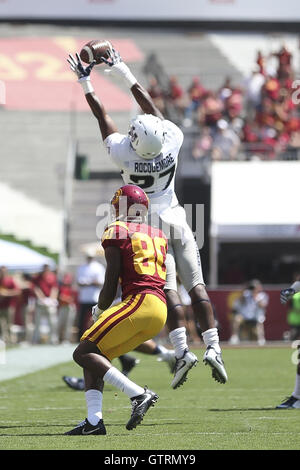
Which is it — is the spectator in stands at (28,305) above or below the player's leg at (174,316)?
below

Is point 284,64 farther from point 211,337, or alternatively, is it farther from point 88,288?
point 211,337

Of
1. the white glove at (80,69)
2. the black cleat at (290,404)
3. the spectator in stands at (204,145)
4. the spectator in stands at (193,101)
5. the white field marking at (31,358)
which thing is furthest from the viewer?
the spectator in stands at (193,101)

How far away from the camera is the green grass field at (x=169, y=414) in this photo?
577 cm

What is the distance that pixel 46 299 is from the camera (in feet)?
62.0

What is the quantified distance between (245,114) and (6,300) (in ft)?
21.9

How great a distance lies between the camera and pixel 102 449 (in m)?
5.43

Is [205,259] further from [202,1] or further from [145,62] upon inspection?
[202,1]

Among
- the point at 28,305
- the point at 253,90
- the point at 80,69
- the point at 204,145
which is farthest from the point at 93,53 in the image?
the point at 253,90

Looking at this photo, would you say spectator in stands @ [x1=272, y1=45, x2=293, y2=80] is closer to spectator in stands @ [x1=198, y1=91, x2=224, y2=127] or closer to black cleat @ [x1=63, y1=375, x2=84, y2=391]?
spectator in stands @ [x1=198, y1=91, x2=224, y2=127]

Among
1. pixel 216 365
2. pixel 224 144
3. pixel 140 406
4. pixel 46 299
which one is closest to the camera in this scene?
pixel 140 406

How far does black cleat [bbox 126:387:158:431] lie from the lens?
5.95 m

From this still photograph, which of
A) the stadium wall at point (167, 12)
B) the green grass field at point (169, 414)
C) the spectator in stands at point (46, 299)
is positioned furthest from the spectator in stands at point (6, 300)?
the stadium wall at point (167, 12)

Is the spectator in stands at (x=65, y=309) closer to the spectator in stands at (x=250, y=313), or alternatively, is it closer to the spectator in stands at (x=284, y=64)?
the spectator in stands at (x=250, y=313)

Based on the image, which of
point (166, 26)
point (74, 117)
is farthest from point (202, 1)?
point (74, 117)
